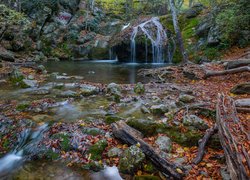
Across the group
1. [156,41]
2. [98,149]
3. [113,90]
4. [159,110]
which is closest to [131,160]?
[98,149]

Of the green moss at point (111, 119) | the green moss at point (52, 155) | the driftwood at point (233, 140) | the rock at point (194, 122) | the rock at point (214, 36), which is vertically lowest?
the green moss at point (52, 155)

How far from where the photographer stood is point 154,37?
61.1ft

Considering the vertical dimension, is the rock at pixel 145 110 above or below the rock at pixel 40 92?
below

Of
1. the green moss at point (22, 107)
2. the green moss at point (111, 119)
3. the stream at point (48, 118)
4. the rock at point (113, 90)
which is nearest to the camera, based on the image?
the stream at point (48, 118)

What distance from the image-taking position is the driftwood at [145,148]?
141 inches

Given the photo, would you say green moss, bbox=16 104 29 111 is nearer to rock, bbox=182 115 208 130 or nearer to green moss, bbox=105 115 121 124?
green moss, bbox=105 115 121 124

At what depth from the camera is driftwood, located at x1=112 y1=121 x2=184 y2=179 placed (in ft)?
11.7

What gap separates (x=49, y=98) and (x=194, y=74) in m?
6.22

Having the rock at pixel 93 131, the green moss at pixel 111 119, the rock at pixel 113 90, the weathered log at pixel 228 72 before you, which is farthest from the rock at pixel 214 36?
the rock at pixel 93 131

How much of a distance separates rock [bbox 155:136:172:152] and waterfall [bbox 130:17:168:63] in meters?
14.4

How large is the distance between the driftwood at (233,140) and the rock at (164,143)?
97cm

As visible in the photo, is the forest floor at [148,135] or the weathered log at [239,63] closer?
the forest floor at [148,135]

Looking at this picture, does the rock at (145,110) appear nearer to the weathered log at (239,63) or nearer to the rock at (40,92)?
the rock at (40,92)

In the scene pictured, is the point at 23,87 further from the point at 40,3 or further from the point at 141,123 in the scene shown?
the point at 40,3
